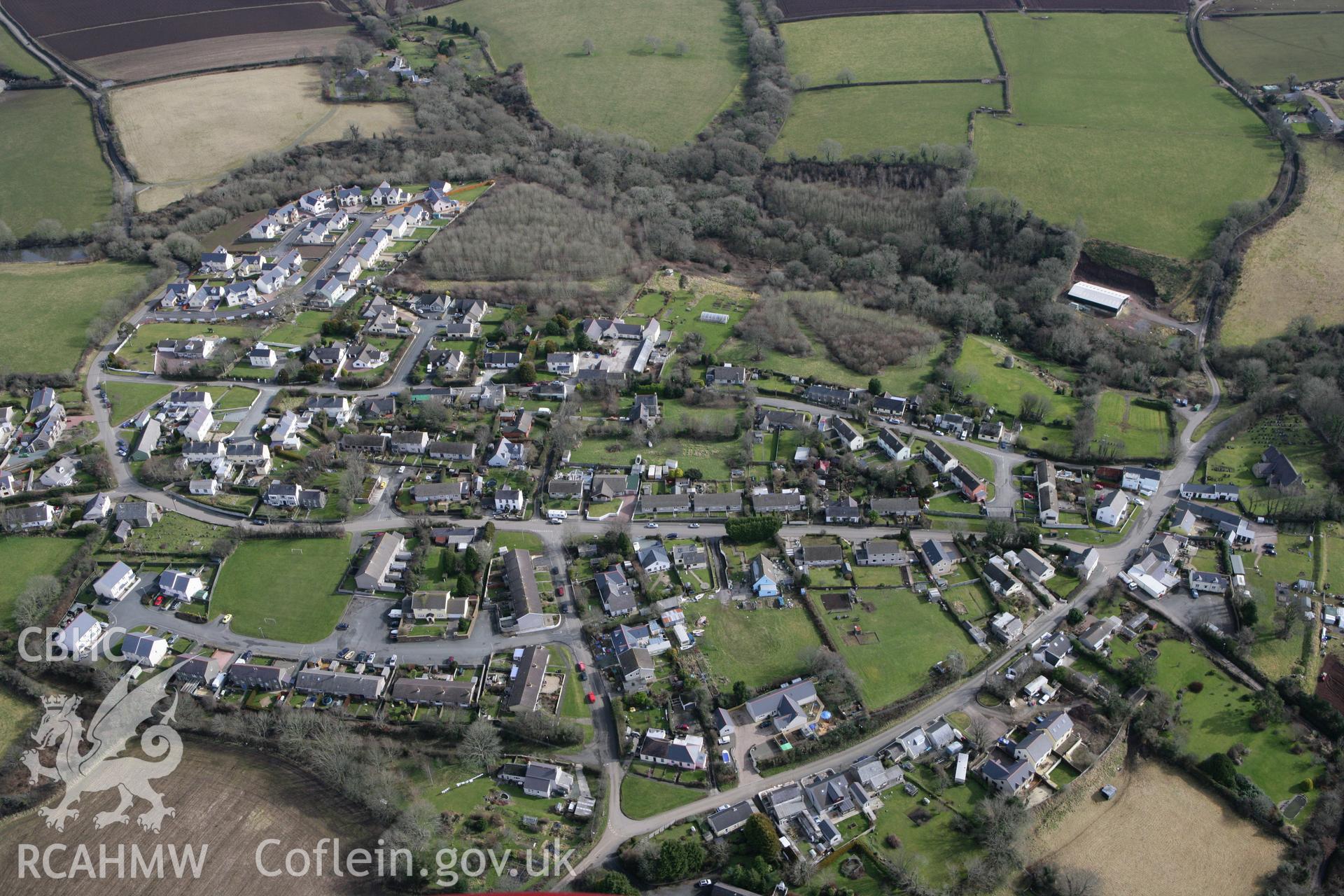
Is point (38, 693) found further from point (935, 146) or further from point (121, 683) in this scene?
point (935, 146)

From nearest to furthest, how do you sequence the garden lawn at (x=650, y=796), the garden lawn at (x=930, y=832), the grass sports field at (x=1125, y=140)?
the garden lawn at (x=930, y=832), the garden lawn at (x=650, y=796), the grass sports field at (x=1125, y=140)

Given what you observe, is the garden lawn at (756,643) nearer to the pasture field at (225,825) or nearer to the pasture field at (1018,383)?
the pasture field at (225,825)

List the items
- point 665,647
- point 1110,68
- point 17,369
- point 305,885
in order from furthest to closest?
point 1110,68, point 17,369, point 665,647, point 305,885

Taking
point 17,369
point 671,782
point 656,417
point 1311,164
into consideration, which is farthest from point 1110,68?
point 17,369

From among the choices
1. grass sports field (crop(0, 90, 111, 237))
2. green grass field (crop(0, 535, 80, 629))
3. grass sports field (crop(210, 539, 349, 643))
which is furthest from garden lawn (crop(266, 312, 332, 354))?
grass sports field (crop(0, 90, 111, 237))

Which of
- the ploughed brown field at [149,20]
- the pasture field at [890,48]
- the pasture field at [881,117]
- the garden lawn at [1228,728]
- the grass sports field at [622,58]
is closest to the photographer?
the garden lawn at [1228,728]

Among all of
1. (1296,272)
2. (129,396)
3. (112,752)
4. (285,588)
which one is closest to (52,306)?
(129,396)

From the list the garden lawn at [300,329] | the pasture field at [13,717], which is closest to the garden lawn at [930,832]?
the pasture field at [13,717]

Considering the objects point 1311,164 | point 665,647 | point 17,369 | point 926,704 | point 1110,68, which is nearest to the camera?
point 926,704
